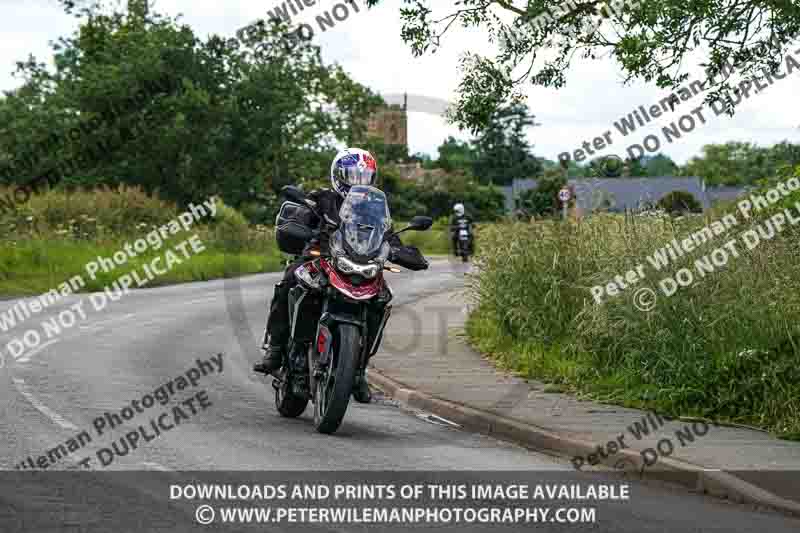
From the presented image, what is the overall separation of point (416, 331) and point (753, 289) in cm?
812

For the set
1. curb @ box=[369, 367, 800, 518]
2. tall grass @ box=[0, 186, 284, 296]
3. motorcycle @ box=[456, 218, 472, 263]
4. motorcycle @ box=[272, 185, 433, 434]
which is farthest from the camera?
motorcycle @ box=[456, 218, 472, 263]

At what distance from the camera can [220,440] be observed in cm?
1005

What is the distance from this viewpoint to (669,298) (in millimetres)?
12461


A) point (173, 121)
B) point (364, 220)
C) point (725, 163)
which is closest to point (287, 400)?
point (364, 220)

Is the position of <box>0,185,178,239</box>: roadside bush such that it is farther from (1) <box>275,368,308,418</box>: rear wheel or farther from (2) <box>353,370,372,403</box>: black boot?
(2) <box>353,370,372,403</box>: black boot

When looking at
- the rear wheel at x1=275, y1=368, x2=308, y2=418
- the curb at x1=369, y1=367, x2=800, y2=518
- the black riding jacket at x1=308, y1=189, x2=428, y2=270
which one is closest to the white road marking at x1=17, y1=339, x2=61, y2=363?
the curb at x1=369, y1=367, x2=800, y2=518

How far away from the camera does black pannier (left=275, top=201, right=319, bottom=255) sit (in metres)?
10.4

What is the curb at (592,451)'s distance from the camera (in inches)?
323

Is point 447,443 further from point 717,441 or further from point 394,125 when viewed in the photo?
point 394,125

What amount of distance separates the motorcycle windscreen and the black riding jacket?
0.18 meters

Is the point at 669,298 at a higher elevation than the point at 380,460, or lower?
higher

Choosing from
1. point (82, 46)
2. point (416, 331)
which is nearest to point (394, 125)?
point (82, 46)

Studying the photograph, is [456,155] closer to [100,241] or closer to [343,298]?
[100,241]

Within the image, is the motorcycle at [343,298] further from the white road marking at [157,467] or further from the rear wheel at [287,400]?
the white road marking at [157,467]
